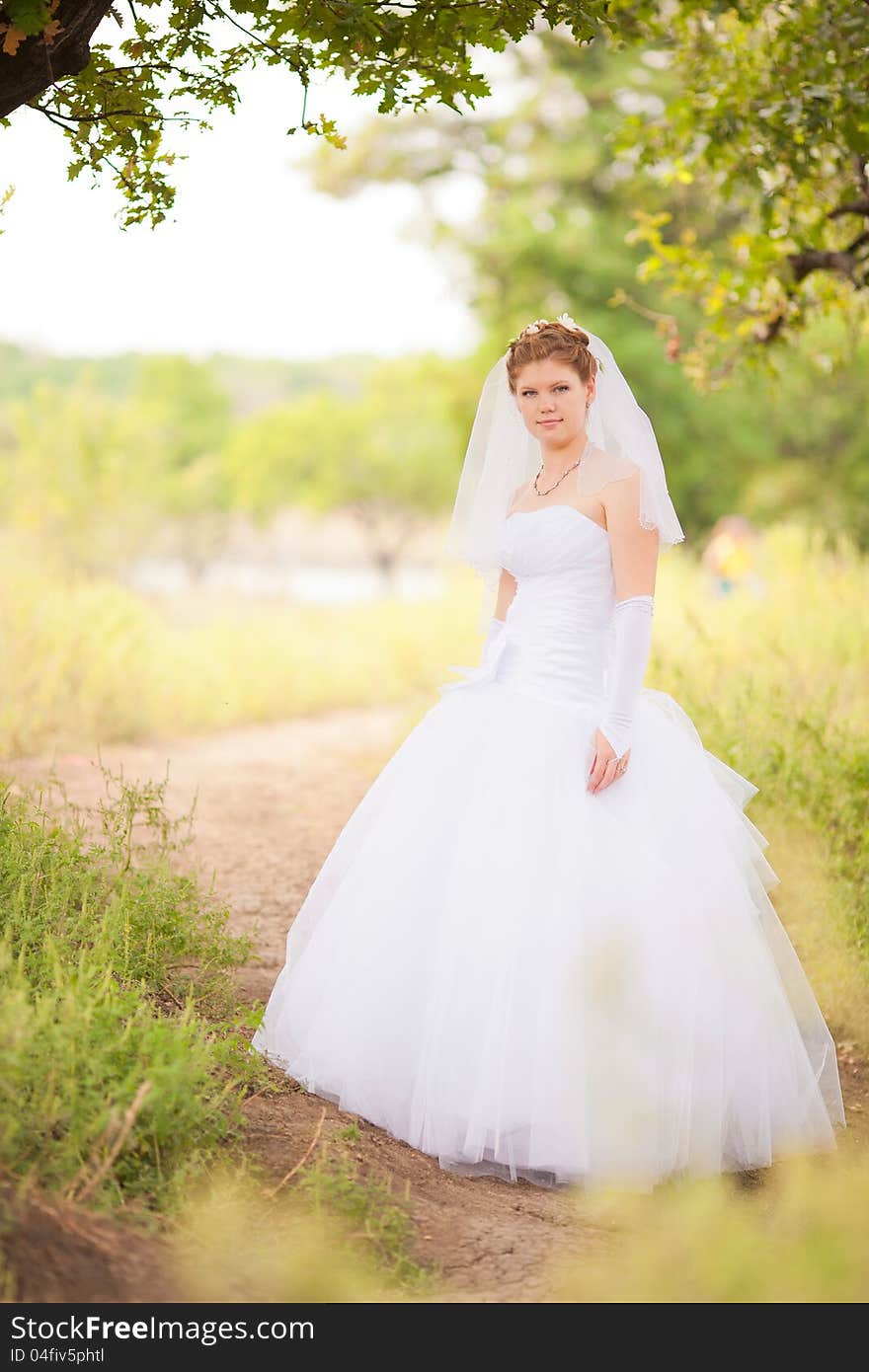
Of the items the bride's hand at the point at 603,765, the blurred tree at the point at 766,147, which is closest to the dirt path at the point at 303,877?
the bride's hand at the point at 603,765

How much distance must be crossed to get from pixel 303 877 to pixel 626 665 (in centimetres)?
337

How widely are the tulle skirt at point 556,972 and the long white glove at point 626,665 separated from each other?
0.33ft

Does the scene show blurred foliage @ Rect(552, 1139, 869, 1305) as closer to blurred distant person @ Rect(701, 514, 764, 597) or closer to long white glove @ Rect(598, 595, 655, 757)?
long white glove @ Rect(598, 595, 655, 757)

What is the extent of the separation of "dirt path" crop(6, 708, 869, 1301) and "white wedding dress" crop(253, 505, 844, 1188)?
0.47 feet

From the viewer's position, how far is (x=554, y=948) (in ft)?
11.5

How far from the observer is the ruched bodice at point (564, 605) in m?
3.88

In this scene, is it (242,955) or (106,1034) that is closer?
(106,1034)

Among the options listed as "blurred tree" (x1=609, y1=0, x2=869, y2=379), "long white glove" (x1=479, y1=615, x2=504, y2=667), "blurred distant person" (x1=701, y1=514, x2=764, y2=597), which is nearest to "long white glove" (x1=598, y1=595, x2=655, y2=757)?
"long white glove" (x1=479, y1=615, x2=504, y2=667)

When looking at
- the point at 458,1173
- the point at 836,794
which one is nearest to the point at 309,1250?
the point at 458,1173

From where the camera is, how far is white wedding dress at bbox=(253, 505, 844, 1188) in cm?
341

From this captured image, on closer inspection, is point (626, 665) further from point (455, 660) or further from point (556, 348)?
point (455, 660)


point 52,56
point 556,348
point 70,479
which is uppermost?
point 70,479

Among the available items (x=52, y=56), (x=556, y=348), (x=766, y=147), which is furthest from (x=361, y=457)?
(x=52, y=56)

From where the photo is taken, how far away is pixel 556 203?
72.2ft
